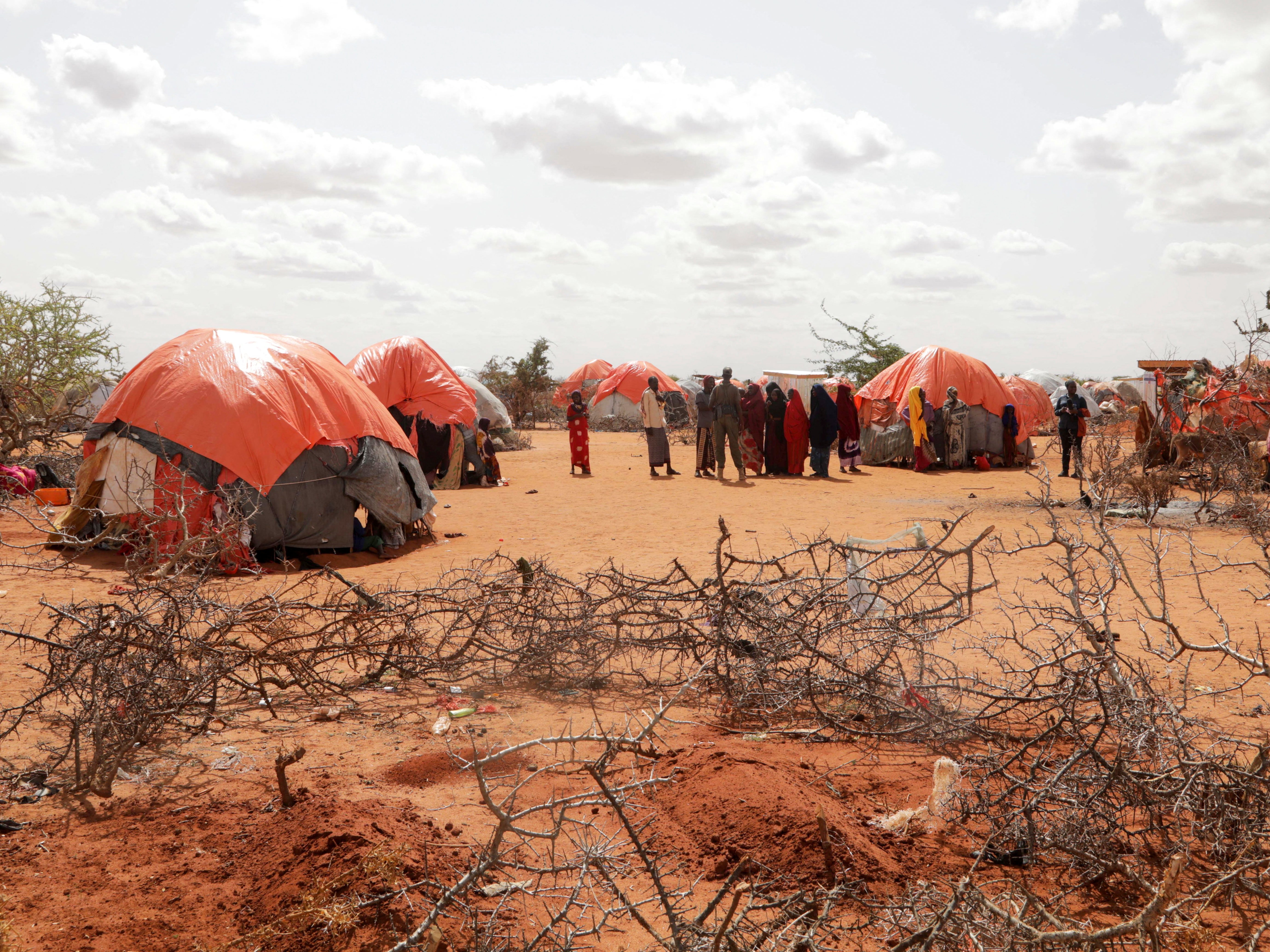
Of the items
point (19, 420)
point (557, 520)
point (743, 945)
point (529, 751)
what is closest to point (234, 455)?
point (557, 520)

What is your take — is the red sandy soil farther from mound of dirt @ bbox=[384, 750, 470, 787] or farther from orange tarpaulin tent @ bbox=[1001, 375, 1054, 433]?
orange tarpaulin tent @ bbox=[1001, 375, 1054, 433]

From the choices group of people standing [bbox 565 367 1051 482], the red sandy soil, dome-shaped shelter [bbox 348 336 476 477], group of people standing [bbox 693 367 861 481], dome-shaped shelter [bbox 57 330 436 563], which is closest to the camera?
the red sandy soil

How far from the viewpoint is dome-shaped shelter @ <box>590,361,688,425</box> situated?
102 feet

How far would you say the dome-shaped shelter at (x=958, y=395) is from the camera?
19.0 m

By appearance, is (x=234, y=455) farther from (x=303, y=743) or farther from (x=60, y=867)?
(x=60, y=867)

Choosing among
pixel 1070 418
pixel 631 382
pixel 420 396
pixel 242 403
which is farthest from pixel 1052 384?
pixel 242 403

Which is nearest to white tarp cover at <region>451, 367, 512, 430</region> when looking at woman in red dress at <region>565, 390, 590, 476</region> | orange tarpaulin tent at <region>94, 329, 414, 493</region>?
woman in red dress at <region>565, 390, 590, 476</region>

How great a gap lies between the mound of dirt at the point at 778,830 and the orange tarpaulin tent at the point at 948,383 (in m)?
16.2

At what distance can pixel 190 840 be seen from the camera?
3.51m

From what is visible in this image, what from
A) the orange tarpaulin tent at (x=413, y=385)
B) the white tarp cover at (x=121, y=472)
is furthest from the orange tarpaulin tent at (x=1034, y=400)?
the white tarp cover at (x=121, y=472)

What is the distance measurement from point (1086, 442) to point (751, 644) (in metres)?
18.4

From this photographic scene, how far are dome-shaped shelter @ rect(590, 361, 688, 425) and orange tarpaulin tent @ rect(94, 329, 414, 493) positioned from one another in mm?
21226

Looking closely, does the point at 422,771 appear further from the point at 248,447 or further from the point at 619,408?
the point at 619,408

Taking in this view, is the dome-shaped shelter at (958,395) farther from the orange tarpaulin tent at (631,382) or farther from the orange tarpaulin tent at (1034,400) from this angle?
the orange tarpaulin tent at (631,382)
